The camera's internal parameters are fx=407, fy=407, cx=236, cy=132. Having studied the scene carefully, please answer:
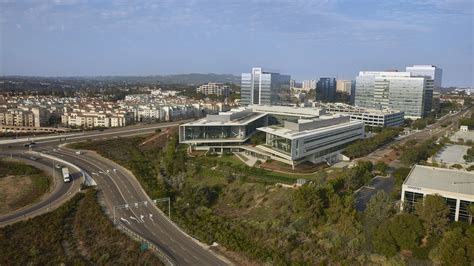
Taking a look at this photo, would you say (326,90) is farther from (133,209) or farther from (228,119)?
(133,209)

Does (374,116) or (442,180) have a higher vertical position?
(374,116)

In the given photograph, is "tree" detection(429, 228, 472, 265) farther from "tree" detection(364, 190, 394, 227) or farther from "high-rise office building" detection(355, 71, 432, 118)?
"high-rise office building" detection(355, 71, 432, 118)

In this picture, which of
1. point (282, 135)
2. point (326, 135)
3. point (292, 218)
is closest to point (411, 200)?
point (292, 218)

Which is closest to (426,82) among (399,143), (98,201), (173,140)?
(399,143)

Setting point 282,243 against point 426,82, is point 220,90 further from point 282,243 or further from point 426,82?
point 282,243

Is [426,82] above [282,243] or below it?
above

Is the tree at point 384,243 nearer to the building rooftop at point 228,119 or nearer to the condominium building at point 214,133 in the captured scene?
the condominium building at point 214,133
